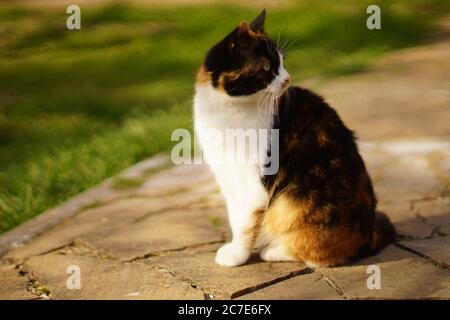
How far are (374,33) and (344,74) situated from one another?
1.43 meters

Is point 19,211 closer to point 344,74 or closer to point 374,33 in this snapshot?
point 344,74

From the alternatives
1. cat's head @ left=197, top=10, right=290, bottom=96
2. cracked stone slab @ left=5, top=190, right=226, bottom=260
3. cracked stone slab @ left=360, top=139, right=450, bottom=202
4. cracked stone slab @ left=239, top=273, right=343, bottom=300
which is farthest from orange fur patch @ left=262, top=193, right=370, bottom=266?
cracked stone slab @ left=360, top=139, right=450, bottom=202

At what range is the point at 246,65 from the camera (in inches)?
110

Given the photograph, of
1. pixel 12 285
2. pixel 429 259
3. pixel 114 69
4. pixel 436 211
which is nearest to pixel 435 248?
pixel 429 259

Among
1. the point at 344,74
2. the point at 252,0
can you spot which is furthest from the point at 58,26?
the point at 344,74

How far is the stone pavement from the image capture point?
9.44 ft

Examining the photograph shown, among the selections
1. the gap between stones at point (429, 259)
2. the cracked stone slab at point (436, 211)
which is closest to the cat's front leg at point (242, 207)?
the gap between stones at point (429, 259)

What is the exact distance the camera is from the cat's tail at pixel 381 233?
10.3ft

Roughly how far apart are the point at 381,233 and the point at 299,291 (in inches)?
22.4

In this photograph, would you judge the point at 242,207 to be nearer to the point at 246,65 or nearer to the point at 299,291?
the point at 299,291

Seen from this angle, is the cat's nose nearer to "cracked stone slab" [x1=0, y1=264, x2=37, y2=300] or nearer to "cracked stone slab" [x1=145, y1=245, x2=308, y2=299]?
"cracked stone slab" [x1=145, y1=245, x2=308, y2=299]

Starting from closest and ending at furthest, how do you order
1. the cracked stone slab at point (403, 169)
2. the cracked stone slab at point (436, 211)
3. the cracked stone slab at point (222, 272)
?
the cracked stone slab at point (222, 272) < the cracked stone slab at point (436, 211) < the cracked stone slab at point (403, 169)

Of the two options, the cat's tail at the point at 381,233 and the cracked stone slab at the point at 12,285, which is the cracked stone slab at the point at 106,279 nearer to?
the cracked stone slab at the point at 12,285

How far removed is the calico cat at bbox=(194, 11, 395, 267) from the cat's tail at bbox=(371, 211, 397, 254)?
121mm
